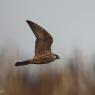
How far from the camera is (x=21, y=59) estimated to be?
1.73 m

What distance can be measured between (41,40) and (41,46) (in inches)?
1.5

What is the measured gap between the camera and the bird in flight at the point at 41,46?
1729mm

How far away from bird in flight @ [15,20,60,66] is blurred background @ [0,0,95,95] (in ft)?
0.10

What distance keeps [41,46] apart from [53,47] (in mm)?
93

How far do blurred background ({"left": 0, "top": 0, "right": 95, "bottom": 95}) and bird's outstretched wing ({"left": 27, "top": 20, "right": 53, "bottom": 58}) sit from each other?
4cm

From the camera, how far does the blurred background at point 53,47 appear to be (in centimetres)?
171

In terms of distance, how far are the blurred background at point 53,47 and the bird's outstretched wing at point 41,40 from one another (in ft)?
0.12

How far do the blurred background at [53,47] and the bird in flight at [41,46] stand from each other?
0.03m

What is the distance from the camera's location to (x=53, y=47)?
5.88 ft

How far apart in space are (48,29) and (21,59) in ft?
0.91

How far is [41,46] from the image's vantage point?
1744 millimetres

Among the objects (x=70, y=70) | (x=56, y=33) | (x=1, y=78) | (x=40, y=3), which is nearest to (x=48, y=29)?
(x=56, y=33)

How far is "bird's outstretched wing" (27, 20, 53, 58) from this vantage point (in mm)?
1731

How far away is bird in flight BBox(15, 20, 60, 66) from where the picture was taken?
1.73m
